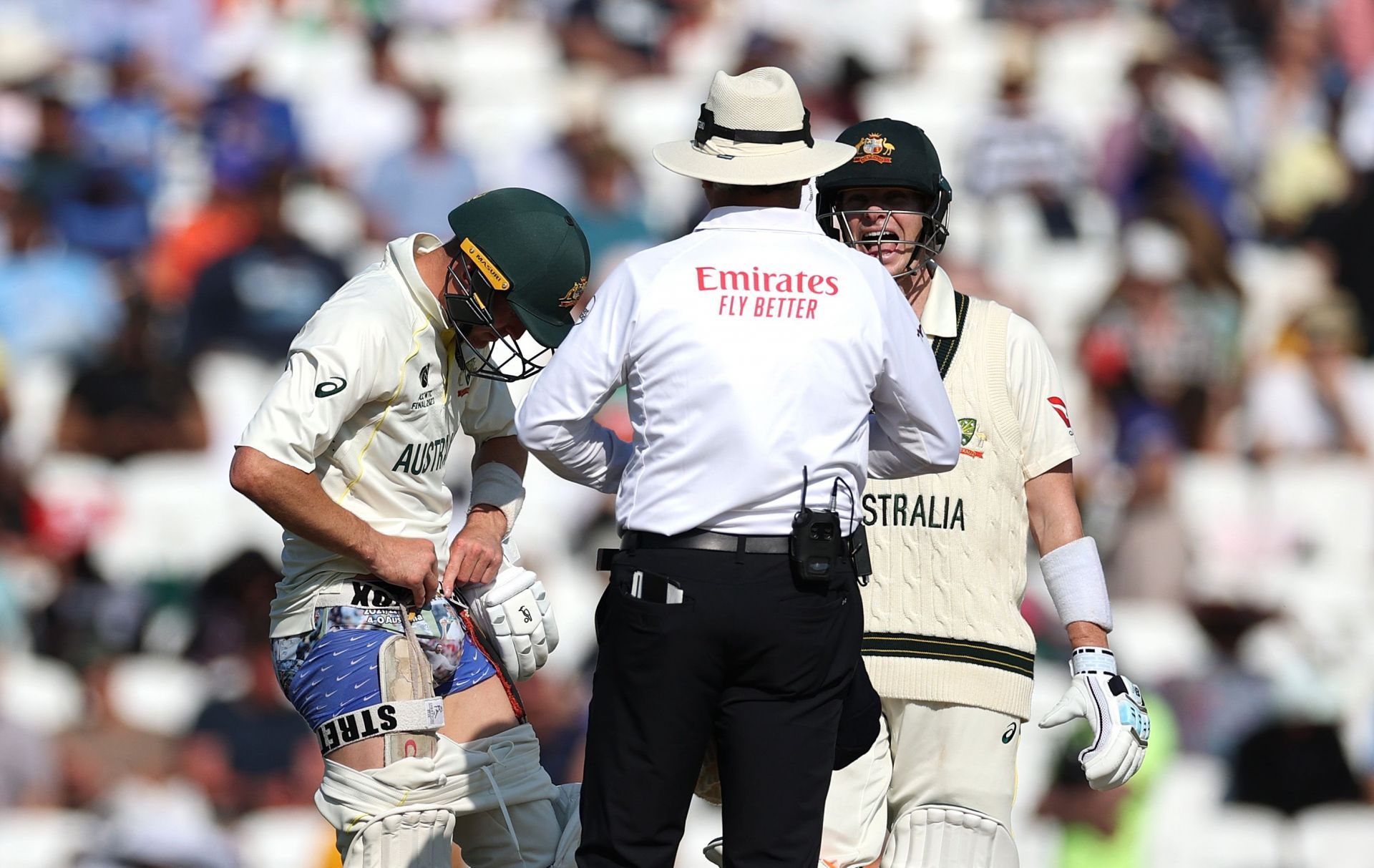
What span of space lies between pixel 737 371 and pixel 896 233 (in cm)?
122

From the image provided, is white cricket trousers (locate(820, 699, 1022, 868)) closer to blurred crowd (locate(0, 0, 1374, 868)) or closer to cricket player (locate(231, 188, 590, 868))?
cricket player (locate(231, 188, 590, 868))

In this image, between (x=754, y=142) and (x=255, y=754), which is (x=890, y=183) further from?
(x=255, y=754)

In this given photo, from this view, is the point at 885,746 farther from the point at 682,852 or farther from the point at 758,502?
the point at 682,852

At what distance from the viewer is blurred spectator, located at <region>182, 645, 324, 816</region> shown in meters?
7.07

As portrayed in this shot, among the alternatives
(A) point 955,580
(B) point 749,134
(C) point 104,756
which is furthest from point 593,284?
(B) point 749,134

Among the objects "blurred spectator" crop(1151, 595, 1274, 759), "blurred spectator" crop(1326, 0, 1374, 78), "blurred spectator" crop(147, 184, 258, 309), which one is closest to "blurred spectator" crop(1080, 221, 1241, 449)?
"blurred spectator" crop(1151, 595, 1274, 759)

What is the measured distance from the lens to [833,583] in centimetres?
351

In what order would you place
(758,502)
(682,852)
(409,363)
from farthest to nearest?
(682,852)
(409,363)
(758,502)

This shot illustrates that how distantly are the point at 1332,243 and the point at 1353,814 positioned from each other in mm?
4175

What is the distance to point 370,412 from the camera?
13.5 ft

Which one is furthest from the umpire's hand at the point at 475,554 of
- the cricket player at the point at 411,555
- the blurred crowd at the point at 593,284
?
the blurred crowd at the point at 593,284

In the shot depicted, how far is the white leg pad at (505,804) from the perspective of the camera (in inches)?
167

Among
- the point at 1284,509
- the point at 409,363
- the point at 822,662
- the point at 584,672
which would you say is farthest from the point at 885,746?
the point at 1284,509

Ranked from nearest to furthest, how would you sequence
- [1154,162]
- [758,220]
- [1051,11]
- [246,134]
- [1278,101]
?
[758,220] → [1154,162] → [246,134] → [1278,101] → [1051,11]
